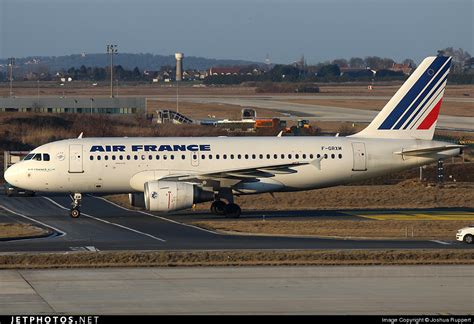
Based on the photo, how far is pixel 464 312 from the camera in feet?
83.4

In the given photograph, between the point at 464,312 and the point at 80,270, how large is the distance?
13126 mm

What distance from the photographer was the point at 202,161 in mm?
50906

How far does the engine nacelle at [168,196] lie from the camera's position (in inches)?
1901

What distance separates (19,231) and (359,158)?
672 inches

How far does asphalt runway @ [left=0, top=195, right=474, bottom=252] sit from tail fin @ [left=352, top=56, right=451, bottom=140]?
4869mm

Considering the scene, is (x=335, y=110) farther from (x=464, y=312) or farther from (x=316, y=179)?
(x=464, y=312)

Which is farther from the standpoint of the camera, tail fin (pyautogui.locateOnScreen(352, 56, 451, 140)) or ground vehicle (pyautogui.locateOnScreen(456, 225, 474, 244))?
tail fin (pyautogui.locateOnScreen(352, 56, 451, 140))

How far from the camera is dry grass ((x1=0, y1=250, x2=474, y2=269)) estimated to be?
34.3 meters

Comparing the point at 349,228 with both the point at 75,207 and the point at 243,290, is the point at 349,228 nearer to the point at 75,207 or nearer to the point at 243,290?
the point at 75,207

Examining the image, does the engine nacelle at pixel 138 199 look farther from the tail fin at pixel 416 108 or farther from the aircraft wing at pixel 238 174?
→ the tail fin at pixel 416 108

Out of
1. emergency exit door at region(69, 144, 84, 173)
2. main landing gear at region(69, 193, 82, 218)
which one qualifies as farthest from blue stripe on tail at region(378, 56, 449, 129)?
main landing gear at region(69, 193, 82, 218)

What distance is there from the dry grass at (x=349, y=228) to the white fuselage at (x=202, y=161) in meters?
3.70

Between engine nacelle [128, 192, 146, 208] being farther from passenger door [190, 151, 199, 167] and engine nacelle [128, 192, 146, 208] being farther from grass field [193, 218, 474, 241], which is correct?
grass field [193, 218, 474, 241]

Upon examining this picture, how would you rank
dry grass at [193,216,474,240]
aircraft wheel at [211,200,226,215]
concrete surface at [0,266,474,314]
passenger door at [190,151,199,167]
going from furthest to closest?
aircraft wheel at [211,200,226,215] < passenger door at [190,151,199,167] < dry grass at [193,216,474,240] < concrete surface at [0,266,474,314]
